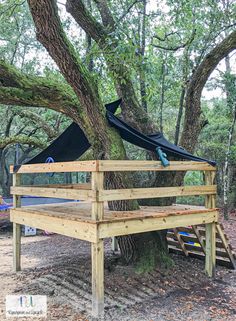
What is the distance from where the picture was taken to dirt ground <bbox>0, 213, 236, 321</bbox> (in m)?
3.21

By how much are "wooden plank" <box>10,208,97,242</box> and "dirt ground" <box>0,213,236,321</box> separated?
0.73m

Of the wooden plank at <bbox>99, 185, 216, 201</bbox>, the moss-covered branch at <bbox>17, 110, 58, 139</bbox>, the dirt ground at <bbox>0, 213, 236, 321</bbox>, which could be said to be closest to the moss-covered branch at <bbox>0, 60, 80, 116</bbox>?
the wooden plank at <bbox>99, 185, 216, 201</bbox>

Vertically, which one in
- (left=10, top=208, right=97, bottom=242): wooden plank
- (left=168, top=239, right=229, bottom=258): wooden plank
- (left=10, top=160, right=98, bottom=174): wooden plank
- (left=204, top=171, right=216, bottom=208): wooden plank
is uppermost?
(left=10, top=160, right=98, bottom=174): wooden plank

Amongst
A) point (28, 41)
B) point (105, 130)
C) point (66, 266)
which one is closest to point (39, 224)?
point (66, 266)

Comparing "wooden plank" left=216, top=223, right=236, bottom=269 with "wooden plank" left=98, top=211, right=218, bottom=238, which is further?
"wooden plank" left=216, top=223, right=236, bottom=269

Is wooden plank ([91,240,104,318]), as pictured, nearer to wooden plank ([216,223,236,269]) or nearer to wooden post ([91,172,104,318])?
wooden post ([91,172,104,318])

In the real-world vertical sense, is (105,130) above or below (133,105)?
below

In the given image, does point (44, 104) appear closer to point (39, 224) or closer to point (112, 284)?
point (39, 224)

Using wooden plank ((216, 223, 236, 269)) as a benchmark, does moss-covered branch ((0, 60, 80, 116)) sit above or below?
above

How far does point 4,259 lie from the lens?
5.57 meters

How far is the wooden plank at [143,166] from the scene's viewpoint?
328 centimetres

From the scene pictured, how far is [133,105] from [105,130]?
1148mm

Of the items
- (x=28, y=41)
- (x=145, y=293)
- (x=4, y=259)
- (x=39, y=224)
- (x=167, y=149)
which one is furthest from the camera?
(x=28, y=41)

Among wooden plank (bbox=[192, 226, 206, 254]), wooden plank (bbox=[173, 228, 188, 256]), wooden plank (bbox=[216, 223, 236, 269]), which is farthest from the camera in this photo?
wooden plank (bbox=[173, 228, 188, 256])
